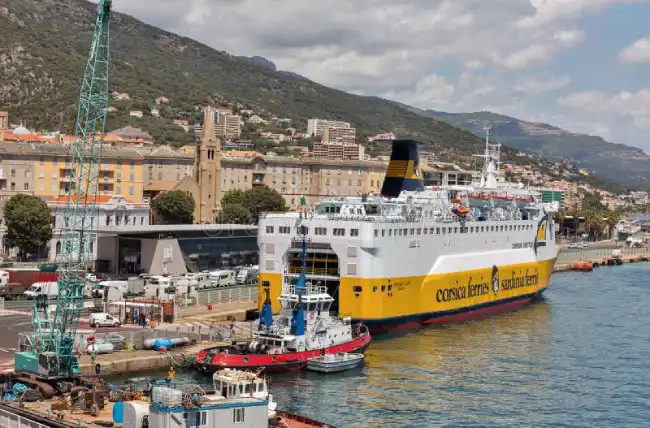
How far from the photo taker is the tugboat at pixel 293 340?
4366 cm

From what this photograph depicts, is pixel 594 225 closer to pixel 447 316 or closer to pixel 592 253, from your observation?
pixel 592 253

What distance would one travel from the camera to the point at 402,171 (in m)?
71.6

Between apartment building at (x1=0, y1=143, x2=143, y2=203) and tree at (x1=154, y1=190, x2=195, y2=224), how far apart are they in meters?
2.42

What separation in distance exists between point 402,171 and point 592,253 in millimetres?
71961

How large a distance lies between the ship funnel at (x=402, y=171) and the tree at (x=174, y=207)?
33013mm

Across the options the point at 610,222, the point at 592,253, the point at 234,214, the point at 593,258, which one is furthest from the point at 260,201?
the point at 610,222

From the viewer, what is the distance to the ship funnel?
70.8 meters

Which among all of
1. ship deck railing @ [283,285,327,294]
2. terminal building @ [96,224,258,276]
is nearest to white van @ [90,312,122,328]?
ship deck railing @ [283,285,327,294]

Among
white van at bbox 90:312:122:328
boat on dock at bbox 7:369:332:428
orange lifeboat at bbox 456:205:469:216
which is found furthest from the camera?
orange lifeboat at bbox 456:205:469:216

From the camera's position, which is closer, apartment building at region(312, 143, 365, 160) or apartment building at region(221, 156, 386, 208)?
apartment building at region(221, 156, 386, 208)

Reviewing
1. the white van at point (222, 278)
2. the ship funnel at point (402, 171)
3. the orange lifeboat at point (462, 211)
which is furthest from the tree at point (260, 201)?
the orange lifeboat at point (462, 211)

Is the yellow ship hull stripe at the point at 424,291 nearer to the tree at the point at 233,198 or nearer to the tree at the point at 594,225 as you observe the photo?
the tree at the point at 233,198

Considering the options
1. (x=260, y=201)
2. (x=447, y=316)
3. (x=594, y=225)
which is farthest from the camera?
(x=594, y=225)

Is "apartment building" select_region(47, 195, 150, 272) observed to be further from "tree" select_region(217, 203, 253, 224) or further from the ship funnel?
the ship funnel
